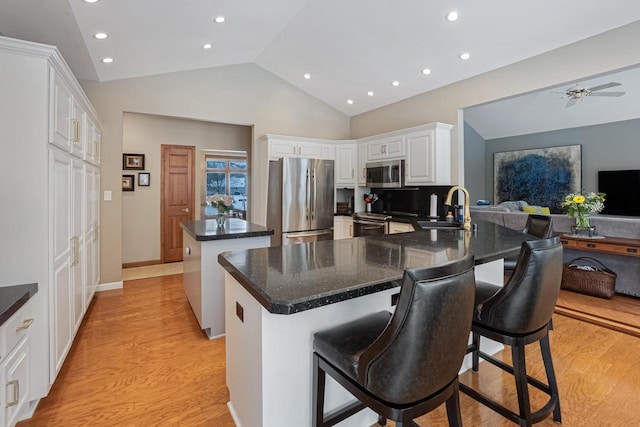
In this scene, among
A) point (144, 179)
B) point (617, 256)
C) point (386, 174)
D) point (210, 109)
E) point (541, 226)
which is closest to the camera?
point (541, 226)

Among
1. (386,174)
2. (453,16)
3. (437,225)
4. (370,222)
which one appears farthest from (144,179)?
(453,16)

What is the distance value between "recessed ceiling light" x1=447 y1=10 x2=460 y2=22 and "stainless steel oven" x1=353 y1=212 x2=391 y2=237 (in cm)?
258

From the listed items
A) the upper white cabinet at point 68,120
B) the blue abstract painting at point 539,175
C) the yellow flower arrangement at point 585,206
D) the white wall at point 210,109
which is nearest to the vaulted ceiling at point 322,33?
the white wall at point 210,109

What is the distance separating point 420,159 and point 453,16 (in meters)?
1.80

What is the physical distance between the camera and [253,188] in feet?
17.8

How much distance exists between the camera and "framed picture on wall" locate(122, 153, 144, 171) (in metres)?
5.45

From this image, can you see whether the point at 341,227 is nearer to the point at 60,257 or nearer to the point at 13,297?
the point at 60,257

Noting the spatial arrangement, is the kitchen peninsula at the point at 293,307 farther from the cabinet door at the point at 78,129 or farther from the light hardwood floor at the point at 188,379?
the cabinet door at the point at 78,129

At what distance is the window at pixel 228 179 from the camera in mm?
6242

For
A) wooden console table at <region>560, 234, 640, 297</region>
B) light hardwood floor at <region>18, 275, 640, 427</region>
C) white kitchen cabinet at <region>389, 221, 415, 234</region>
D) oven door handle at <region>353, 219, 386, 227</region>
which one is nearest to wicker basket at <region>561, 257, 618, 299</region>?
wooden console table at <region>560, 234, 640, 297</region>

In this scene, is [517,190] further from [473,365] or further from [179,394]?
[179,394]

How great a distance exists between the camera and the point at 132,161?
18.1 feet

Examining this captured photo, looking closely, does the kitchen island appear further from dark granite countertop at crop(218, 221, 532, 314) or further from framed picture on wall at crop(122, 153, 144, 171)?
framed picture on wall at crop(122, 153, 144, 171)

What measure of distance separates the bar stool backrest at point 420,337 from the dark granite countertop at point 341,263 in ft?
0.78
